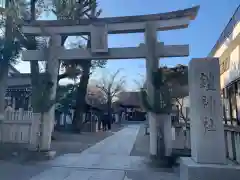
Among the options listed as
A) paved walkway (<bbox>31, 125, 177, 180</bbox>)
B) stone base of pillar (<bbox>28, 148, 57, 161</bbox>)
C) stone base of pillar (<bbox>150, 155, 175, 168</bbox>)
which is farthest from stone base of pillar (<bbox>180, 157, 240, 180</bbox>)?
stone base of pillar (<bbox>28, 148, 57, 161</bbox>)

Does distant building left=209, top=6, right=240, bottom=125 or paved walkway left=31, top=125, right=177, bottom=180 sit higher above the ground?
distant building left=209, top=6, right=240, bottom=125

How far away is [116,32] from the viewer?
7957mm

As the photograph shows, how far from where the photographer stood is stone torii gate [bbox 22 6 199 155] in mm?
7270

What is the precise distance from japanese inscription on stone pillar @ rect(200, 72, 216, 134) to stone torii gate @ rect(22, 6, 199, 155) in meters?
2.81

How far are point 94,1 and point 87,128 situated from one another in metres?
10.9

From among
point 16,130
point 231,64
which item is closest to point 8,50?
point 16,130

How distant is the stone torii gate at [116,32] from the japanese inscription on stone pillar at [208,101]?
281 cm

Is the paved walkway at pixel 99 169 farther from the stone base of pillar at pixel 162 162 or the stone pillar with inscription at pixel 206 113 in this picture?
the stone pillar with inscription at pixel 206 113

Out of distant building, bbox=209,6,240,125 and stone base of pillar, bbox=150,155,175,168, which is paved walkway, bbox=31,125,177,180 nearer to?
stone base of pillar, bbox=150,155,175,168

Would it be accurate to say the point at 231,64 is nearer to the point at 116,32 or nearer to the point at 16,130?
the point at 116,32

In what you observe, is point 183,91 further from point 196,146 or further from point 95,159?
point 196,146

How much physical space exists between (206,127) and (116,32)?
5089 mm

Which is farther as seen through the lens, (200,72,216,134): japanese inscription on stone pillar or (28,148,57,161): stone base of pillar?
(28,148,57,161): stone base of pillar

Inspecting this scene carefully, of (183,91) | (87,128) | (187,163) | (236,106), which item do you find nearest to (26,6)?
(183,91)
